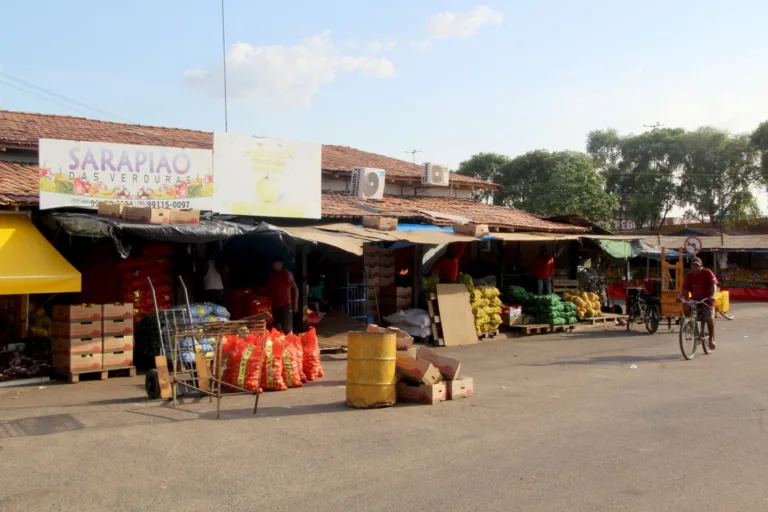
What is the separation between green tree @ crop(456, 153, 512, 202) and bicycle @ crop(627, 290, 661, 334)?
31948 mm

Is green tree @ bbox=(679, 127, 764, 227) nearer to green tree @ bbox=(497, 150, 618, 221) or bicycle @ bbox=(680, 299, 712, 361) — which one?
green tree @ bbox=(497, 150, 618, 221)

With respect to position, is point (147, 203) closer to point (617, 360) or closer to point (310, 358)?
point (310, 358)

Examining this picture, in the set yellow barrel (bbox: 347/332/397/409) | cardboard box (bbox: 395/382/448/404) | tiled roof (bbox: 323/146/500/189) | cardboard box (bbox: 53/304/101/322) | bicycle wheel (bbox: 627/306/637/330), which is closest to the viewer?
yellow barrel (bbox: 347/332/397/409)

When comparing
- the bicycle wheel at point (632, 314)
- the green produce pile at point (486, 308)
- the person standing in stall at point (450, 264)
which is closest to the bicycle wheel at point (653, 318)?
the bicycle wheel at point (632, 314)

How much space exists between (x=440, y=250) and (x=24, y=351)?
9.87 m

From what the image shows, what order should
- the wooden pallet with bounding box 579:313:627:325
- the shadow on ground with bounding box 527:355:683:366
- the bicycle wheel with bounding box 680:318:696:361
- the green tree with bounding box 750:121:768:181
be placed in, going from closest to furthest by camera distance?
1. the shadow on ground with bounding box 527:355:683:366
2. the bicycle wheel with bounding box 680:318:696:361
3. the wooden pallet with bounding box 579:313:627:325
4. the green tree with bounding box 750:121:768:181

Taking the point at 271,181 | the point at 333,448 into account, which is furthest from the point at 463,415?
the point at 271,181

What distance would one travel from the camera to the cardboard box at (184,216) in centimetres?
1214

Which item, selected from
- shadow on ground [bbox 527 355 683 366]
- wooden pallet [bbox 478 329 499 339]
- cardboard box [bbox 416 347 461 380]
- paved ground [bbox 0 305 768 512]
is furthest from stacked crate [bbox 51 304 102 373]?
wooden pallet [bbox 478 329 499 339]

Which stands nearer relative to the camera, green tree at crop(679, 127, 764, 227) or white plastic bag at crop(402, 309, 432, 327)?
white plastic bag at crop(402, 309, 432, 327)

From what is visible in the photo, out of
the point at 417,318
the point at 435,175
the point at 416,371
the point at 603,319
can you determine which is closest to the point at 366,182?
the point at 435,175

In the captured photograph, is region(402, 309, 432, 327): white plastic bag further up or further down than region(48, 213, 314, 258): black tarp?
further down

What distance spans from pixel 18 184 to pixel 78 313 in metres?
2.86

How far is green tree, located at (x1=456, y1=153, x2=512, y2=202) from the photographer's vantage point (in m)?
52.8
